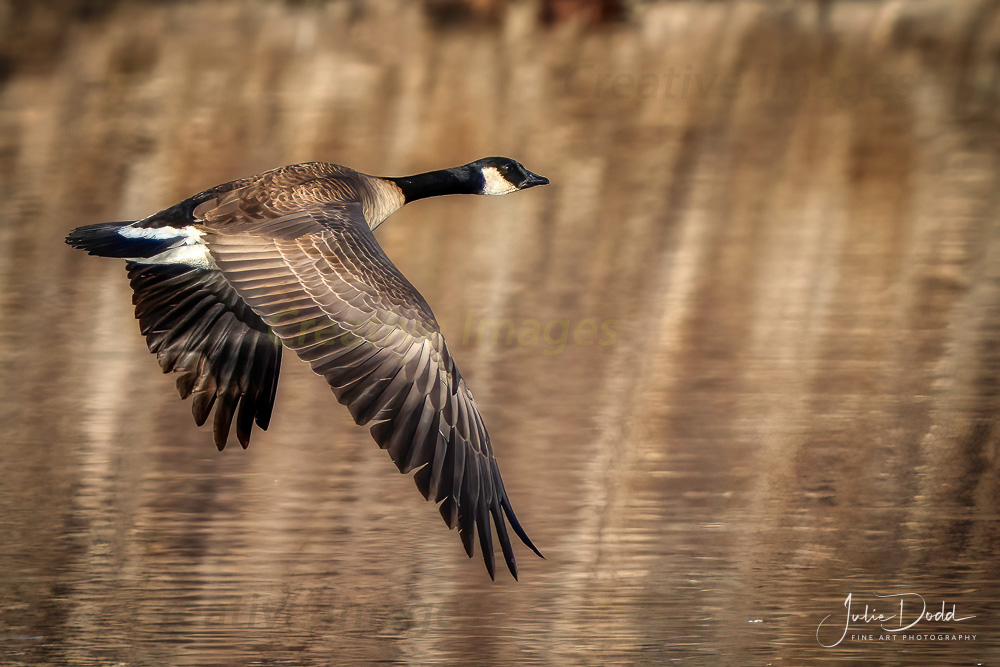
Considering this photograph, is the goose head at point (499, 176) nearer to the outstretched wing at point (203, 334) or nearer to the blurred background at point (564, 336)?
the blurred background at point (564, 336)

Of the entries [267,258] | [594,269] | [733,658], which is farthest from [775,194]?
[267,258]

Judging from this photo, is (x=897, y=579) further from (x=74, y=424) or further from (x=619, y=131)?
(x=619, y=131)

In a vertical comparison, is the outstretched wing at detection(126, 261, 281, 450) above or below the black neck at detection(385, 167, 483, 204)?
below

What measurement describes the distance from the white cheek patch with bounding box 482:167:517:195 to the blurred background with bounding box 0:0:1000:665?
0.82m

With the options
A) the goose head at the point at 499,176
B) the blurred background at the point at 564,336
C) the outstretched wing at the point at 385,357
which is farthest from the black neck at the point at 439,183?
the outstretched wing at the point at 385,357

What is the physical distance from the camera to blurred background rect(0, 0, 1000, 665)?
11.0ft

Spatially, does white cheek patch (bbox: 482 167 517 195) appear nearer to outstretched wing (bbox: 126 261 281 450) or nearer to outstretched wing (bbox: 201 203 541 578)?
outstretched wing (bbox: 126 261 281 450)

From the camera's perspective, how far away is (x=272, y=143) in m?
5.94

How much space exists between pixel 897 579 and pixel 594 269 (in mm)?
2070
